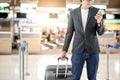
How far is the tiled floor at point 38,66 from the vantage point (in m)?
7.02

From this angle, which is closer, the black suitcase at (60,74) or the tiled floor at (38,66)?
the black suitcase at (60,74)

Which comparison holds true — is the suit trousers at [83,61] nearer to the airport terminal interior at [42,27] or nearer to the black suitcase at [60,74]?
the black suitcase at [60,74]

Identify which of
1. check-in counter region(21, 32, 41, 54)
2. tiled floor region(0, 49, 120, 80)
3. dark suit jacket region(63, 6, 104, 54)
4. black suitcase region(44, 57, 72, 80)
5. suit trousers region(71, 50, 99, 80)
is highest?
dark suit jacket region(63, 6, 104, 54)

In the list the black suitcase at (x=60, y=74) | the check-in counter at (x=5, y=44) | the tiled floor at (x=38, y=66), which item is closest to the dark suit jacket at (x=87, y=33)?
the black suitcase at (x=60, y=74)

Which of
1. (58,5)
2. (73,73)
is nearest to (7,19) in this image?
(58,5)

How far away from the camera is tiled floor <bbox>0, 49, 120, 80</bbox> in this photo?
23.0 feet

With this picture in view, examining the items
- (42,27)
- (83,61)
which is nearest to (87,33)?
(83,61)

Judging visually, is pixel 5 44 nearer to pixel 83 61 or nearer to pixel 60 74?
pixel 60 74

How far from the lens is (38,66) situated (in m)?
8.46

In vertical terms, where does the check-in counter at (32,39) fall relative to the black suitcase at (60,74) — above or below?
below

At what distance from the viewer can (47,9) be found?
41.5 feet

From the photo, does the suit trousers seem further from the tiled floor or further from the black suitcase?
the tiled floor

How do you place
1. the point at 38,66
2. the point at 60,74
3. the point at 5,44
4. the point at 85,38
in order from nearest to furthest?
the point at 85,38 → the point at 60,74 → the point at 38,66 → the point at 5,44

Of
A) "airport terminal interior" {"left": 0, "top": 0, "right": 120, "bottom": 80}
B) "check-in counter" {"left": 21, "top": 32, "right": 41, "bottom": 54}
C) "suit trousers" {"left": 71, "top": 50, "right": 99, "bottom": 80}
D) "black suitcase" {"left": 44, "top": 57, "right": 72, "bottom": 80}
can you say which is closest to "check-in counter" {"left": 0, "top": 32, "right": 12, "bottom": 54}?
"airport terminal interior" {"left": 0, "top": 0, "right": 120, "bottom": 80}
